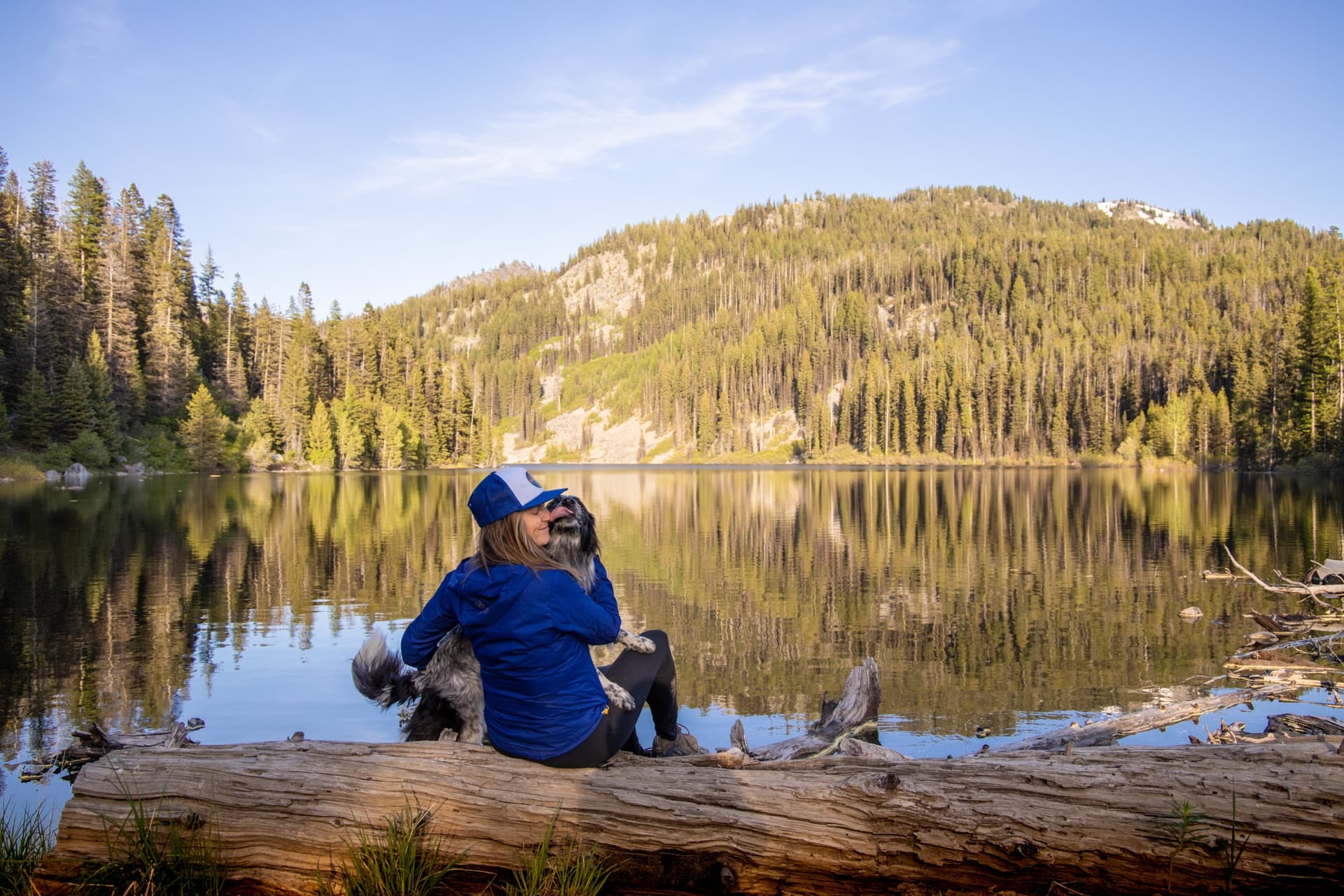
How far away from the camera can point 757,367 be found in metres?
154

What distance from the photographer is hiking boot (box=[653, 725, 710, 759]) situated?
6.46 meters

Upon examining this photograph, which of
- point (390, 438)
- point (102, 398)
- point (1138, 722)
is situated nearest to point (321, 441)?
point (390, 438)

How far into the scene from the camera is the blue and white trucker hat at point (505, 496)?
4594 mm

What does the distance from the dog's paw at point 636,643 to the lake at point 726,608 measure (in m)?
3.94

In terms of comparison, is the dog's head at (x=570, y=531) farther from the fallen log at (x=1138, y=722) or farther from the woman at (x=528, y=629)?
the fallen log at (x=1138, y=722)

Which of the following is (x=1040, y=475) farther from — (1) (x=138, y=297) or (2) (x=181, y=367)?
(1) (x=138, y=297)

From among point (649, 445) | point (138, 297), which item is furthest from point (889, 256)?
point (138, 297)

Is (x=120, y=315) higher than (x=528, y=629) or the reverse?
higher

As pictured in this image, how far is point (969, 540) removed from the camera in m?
27.0

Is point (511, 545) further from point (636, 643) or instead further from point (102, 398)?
point (102, 398)

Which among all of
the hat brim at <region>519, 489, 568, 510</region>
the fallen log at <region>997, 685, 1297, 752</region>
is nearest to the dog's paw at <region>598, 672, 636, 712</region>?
the hat brim at <region>519, 489, 568, 510</region>

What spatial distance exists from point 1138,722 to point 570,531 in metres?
6.40

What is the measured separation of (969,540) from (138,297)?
287ft

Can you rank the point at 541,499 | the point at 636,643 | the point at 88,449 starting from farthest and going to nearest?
1. the point at 88,449
2. the point at 636,643
3. the point at 541,499
